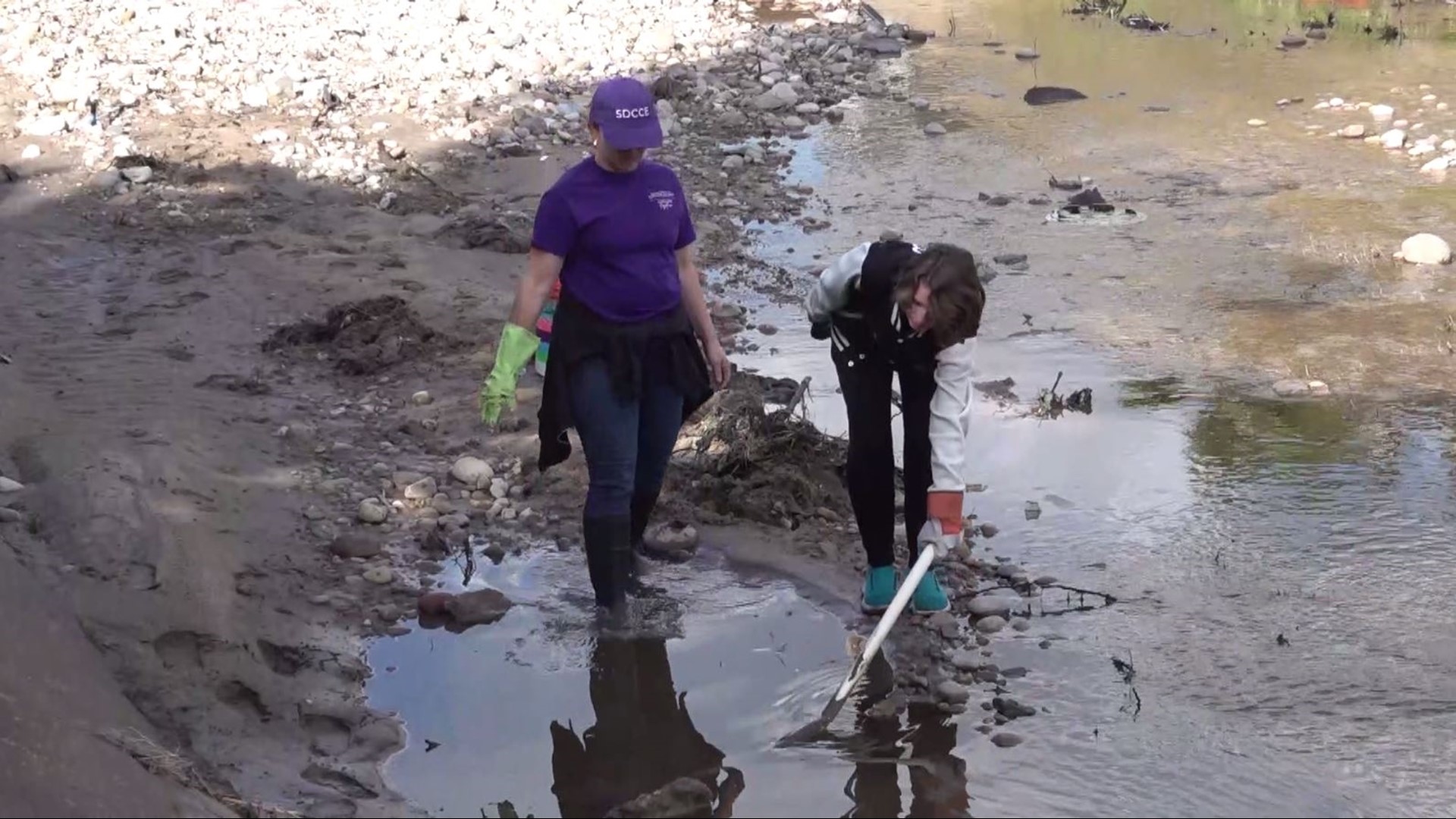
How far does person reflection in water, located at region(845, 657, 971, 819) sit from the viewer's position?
382 cm

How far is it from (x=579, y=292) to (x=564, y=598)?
42.1 inches

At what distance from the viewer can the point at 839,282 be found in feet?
14.5

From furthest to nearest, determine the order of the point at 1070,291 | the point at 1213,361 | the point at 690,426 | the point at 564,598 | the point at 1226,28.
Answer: the point at 1226,28, the point at 1070,291, the point at 1213,361, the point at 690,426, the point at 564,598

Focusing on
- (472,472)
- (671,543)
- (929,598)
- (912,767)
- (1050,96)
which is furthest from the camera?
(1050,96)

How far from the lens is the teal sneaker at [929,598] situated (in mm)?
4633

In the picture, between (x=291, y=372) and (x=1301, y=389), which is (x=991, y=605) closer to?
(x=1301, y=389)

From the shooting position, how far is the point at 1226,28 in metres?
15.9

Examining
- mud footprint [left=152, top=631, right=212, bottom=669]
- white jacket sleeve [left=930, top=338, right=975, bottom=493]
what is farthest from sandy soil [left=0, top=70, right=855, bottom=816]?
white jacket sleeve [left=930, top=338, right=975, bottom=493]

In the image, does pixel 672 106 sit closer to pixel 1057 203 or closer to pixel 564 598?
pixel 1057 203

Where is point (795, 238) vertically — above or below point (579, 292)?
below

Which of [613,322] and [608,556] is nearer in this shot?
[613,322]

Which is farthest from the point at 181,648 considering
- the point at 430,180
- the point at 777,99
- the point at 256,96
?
the point at 777,99

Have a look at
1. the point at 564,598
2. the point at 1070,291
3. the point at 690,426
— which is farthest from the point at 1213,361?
the point at 564,598

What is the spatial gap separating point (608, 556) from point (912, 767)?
1.10m
